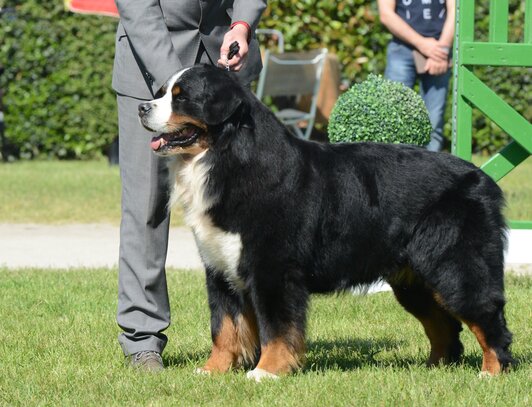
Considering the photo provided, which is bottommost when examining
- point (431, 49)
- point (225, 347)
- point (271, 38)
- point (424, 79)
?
point (271, 38)

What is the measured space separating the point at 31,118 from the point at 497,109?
8884mm

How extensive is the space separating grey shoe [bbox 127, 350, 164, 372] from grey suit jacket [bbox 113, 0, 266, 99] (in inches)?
48.9

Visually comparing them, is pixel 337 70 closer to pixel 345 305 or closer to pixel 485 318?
pixel 345 305

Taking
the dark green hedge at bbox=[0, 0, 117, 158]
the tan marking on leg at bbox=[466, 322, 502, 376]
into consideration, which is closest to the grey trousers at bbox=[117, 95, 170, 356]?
the tan marking on leg at bbox=[466, 322, 502, 376]

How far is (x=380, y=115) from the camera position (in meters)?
6.71

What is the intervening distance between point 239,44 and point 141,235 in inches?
41.3

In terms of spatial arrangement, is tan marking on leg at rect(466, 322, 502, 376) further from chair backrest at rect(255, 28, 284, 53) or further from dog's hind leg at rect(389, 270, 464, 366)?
chair backrest at rect(255, 28, 284, 53)

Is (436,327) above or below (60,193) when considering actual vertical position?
above

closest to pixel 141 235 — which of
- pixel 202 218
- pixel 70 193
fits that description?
pixel 202 218

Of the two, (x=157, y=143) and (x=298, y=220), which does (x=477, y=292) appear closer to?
(x=298, y=220)

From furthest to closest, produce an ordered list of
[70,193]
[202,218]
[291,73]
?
[291,73] < [70,193] < [202,218]

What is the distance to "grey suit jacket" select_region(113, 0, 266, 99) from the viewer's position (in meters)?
4.87

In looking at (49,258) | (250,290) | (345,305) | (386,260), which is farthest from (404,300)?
(49,258)

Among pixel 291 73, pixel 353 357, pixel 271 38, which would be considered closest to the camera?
pixel 353 357
